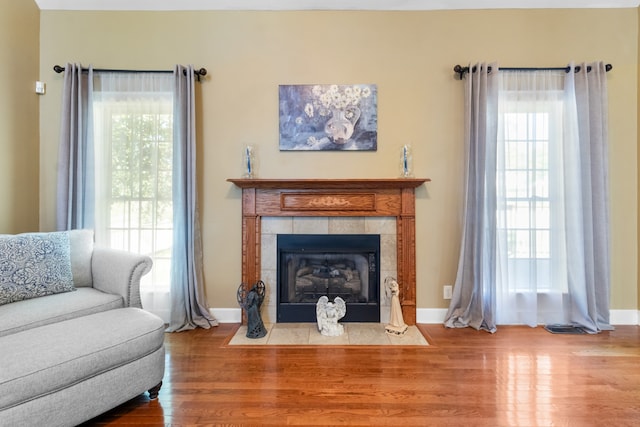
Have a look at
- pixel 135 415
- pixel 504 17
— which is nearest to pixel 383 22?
pixel 504 17

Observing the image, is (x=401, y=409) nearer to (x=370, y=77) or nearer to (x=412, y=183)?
(x=412, y=183)

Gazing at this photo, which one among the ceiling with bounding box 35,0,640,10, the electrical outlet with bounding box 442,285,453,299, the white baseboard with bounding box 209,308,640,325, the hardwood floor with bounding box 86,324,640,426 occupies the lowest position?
the hardwood floor with bounding box 86,324,640,426

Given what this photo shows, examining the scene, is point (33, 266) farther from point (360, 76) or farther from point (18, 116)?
point (360, 76)

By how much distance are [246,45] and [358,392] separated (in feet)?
9.94

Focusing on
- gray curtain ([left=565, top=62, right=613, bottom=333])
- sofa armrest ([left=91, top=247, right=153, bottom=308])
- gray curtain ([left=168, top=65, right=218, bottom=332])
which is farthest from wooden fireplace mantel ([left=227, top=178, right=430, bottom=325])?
gray curtain ([left=565, top=62, right=613, bottom=333])

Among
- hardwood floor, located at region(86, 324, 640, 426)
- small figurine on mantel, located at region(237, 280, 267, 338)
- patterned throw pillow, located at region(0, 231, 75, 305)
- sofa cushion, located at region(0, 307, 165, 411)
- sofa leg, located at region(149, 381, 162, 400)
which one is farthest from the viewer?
small figurine on mantel, located at region(237, 280, 267, 338)

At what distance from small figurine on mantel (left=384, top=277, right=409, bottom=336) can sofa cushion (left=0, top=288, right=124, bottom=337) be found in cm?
208

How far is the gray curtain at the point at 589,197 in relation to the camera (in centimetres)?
288

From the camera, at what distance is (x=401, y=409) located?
5.82ft

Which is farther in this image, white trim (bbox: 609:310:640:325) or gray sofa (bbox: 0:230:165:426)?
white trim (bbox: 609:310:640:325)

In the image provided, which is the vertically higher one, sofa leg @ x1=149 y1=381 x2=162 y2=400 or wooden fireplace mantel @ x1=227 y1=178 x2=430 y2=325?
wooden fireplace mantel @ x1=227 y1=178 x2=430 y2=325

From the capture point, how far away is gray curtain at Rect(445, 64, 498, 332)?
114 inches

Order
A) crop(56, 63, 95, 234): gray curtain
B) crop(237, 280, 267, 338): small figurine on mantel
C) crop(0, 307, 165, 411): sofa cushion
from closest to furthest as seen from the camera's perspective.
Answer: crop(0, 307, 165, 411): sofa cushion
crop(237, 280, 267, 338): small figurine on mantel
crop(56, 63, 95, 234): gray curtain

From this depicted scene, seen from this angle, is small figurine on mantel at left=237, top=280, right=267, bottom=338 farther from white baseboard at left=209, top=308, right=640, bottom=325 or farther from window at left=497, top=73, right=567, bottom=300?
window at left=497, top=73, right=567, bottom=300
